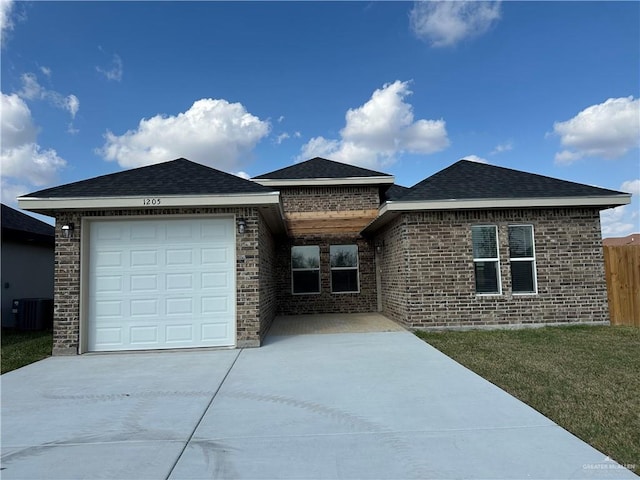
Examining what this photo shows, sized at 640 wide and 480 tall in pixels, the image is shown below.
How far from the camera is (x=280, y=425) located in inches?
151

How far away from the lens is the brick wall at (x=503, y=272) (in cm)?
945

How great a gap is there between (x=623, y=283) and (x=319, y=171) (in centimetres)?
1002

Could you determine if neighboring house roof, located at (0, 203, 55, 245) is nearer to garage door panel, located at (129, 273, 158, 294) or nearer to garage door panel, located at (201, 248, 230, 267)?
garage door panel, located at (129, 273, 158, 294)

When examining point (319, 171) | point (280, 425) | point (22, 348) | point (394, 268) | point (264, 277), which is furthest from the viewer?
point (319, 171)

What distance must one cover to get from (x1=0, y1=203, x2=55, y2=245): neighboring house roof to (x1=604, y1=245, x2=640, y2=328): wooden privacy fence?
666 inches

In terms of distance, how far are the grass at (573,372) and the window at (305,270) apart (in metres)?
5.80

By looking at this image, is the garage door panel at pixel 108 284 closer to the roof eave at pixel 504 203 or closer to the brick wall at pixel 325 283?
the roof eave at pixel 504 203

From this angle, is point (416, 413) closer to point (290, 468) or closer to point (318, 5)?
point (290, 468)

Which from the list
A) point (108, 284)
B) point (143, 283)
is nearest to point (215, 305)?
point (143, 283)

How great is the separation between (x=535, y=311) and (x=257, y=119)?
571 inches

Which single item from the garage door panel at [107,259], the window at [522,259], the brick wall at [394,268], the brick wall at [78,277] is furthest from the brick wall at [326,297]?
the garage door panel at [107,259]

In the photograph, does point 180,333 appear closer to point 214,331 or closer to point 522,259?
point 214,331

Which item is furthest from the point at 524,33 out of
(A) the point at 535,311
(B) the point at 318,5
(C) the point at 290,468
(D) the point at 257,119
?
(C) the point at 290,468

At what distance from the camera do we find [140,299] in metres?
7.88
